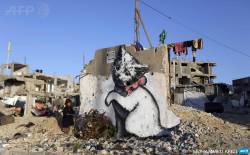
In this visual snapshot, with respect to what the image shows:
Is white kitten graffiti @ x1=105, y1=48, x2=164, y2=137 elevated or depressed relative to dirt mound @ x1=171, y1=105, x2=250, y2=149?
elevated

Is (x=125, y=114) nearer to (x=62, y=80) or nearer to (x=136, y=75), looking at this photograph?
(x=136, y=75)

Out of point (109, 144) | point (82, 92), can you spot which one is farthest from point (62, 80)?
point (109, 144)

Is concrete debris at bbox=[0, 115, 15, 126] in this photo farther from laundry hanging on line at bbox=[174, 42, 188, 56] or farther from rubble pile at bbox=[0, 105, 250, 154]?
laundry hanging on line at bbox=[174, 42, 188, 56]

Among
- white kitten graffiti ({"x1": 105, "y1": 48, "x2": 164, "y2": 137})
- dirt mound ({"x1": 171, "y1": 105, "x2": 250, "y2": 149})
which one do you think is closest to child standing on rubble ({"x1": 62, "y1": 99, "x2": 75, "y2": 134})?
white kitten graffiti ({"x1": 105, "y1": 48, "x2": 164, "y2": 137})

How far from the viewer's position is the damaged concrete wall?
10516 millimetres

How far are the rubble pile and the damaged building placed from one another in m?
16.8

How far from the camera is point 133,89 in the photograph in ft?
36.4

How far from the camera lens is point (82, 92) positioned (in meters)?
12.8

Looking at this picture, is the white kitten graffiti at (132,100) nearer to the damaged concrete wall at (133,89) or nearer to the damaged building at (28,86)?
the damaged concrete wall at (133,89)

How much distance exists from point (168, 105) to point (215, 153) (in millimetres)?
3289

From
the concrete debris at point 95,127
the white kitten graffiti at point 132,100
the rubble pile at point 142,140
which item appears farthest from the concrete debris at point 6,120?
the white kitten graffiti at point 132,100

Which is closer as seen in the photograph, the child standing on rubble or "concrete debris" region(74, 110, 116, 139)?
"concrete debris" region(74, 110, 116, 139)

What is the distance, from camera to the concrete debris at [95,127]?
11344 millimetres

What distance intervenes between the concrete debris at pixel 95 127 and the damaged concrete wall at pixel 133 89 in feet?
0.81
